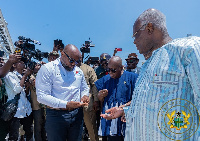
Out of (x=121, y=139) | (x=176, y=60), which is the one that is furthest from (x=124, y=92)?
(x=176, y=60)

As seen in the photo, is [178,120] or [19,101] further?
[19,101]

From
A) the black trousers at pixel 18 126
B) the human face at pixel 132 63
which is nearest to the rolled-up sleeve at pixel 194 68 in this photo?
the black trousers at pixel 18 126

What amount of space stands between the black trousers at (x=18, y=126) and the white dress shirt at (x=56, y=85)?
5.81 ft

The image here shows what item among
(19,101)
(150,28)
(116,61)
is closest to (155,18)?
(150,28)

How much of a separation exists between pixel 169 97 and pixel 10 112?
122 inches

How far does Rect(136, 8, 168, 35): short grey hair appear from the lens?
174cm

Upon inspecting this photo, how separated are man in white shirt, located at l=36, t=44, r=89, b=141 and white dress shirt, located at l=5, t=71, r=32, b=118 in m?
1.49

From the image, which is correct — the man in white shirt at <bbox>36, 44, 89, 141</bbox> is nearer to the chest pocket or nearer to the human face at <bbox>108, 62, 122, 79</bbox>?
the chest pocket

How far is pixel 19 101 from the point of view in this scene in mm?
4504

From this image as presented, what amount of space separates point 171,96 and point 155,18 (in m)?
0.69

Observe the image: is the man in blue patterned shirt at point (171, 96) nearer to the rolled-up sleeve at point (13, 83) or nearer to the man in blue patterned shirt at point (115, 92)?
the man in blue patterned shirt at point (115, 92)

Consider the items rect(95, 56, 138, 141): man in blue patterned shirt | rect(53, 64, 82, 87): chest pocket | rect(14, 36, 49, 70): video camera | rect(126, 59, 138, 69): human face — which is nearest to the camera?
rect(53, 64, 82, 87): chest pocket

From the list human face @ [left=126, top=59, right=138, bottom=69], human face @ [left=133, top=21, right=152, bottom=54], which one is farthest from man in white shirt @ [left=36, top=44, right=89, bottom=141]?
human face @ [left=126, top=59, right=138, bottom=69]

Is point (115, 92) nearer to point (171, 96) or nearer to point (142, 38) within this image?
point (142, 38)
